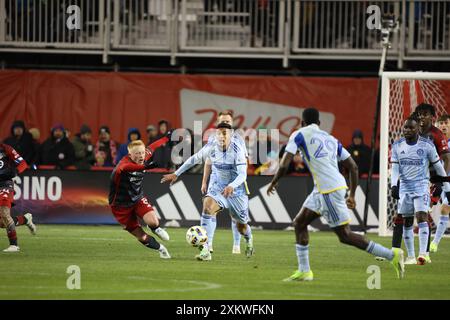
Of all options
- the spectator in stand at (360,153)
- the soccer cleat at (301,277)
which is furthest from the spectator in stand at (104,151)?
the soccer cleat at (301,277)

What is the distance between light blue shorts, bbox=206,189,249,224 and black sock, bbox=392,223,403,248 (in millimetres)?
2505

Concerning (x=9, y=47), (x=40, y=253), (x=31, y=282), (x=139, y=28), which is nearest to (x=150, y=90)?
(x=139, y=28)

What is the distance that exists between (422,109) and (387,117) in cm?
574

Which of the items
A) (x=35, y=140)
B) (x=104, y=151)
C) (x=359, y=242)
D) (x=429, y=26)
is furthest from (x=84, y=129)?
(x=359, y=242)

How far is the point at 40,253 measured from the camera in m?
17.3

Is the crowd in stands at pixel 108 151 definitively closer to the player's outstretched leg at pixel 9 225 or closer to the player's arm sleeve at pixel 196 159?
the player's outstretched leg at pixel 9 225

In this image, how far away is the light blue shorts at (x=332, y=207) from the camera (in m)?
13.2

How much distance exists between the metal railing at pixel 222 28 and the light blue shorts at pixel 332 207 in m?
15.3

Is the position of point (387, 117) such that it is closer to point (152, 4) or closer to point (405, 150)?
Answer: point (405, 150)

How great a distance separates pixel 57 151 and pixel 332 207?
44.2 feet

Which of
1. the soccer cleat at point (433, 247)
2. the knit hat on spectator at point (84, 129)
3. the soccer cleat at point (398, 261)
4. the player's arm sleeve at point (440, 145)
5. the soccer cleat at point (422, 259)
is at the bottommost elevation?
the soccer cleat at point (433, 247)

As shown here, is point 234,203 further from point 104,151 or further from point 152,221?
point 104,151

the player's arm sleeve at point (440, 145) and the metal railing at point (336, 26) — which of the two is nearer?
the player's arm sleeve at point (440, 145)

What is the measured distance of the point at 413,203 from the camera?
53.8ft
